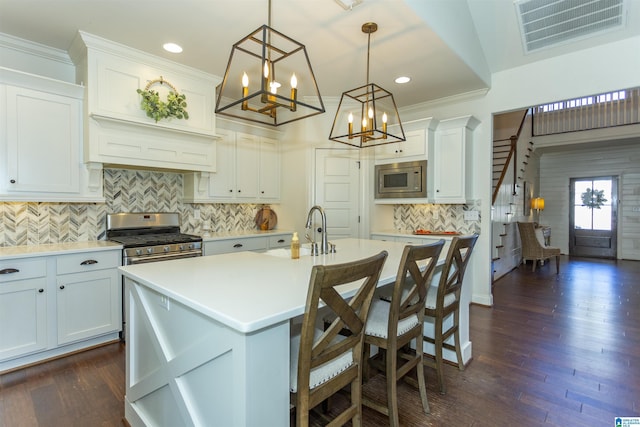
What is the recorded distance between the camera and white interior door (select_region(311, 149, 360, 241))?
457cm

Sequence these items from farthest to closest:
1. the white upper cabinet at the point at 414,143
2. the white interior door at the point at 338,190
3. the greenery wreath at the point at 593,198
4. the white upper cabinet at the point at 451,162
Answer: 1. the greenery wreath at the point at 593,198
2. the white interior door at the point at 338,190
3. the white upper cabinet at the point at 414,143
4. the white upper cabinet at the point at 451,162

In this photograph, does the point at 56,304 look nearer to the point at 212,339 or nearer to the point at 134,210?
the point at 134,210

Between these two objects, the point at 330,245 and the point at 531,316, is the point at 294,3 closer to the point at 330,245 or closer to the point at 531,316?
the point at 330,245

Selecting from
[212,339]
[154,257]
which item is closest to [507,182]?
[154,257]

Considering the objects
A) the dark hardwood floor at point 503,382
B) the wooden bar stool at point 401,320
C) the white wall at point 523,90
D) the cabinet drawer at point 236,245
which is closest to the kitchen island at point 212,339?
the wooden bar stool at point 401,320

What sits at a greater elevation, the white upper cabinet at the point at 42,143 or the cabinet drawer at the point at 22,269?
the white upper cabinet at the point at 42,143

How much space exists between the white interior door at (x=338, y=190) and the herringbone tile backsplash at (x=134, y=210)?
916mm

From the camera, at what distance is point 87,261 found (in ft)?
9.17

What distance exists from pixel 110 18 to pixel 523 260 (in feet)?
27.0

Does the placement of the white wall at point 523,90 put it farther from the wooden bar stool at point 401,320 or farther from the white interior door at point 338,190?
the white interior door at point 338,190

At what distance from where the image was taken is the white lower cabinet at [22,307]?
244 centimetres

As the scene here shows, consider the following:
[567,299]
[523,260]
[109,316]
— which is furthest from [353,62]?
[523,260]

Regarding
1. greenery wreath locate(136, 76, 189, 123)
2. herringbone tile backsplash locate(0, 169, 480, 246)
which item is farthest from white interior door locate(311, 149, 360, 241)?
greenery wreath locate(136, 76, 189, 123)

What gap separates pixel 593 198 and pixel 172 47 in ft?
32.6
